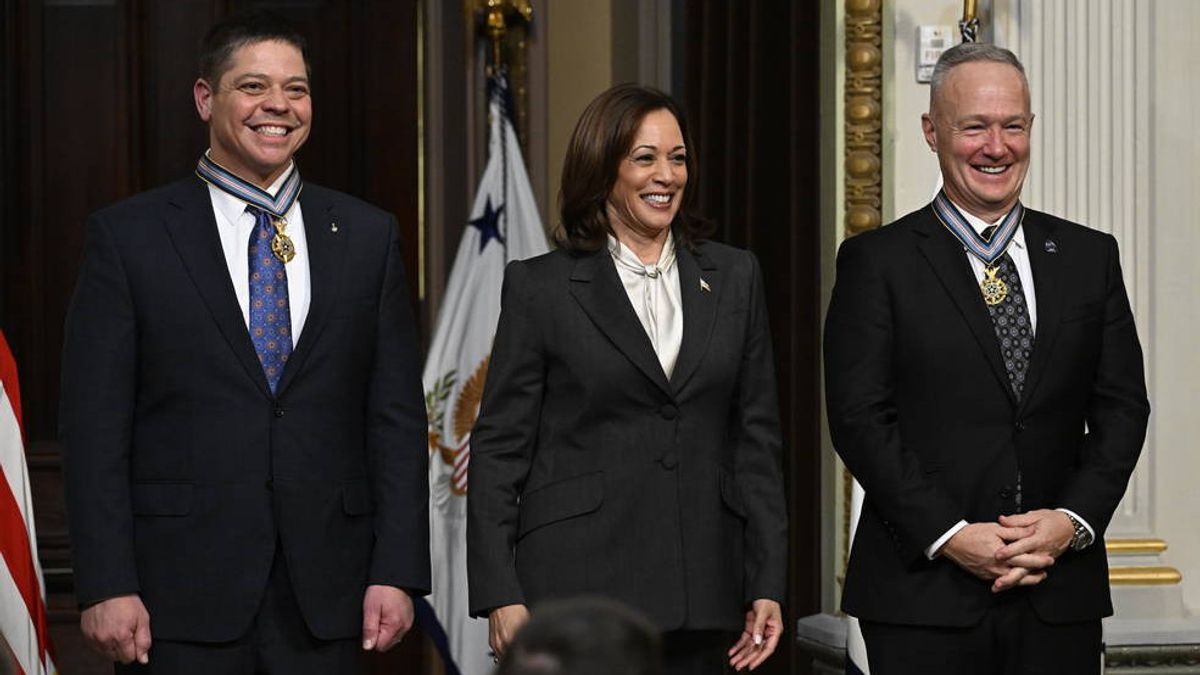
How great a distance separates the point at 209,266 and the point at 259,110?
26 centimetres

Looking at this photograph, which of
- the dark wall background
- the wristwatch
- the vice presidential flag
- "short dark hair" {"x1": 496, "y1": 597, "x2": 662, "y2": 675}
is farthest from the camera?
the dark wall background

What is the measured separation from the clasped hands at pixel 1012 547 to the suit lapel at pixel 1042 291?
0.19 meters

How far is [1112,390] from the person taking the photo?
3131 millimetres

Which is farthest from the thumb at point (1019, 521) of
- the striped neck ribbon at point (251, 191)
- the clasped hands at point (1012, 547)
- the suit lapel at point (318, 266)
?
the striped neck ribbon at point (251, 191)

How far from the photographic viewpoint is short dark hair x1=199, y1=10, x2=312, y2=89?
121 inches

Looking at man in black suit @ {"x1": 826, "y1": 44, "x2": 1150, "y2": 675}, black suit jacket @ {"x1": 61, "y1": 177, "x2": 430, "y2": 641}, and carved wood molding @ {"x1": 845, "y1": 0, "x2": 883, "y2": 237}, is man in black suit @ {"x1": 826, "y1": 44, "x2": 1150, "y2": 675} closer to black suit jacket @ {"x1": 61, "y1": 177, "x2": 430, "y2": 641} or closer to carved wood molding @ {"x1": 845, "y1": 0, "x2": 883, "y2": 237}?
black suit jacket @ {"x1": 61, "y1": 177, "x2": 430, "y2": 641}

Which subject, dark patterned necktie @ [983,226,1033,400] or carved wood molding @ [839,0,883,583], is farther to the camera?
carved wood molding @ [839,0,883,583]

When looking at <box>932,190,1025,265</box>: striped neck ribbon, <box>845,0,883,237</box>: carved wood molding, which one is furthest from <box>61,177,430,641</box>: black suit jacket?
<box>845,0,883,237</box>: carved wood molding

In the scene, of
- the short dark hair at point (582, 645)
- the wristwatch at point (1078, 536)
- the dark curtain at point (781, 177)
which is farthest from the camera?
the dark curtain at point (781, 177)

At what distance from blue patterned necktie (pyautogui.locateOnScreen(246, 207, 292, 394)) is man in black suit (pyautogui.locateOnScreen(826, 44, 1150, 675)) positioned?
2.88ft

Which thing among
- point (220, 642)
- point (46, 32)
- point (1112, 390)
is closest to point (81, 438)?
point (220, 642)

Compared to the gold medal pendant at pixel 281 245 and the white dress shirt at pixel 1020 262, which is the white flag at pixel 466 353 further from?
the white dress shirt at pixel 1020 262

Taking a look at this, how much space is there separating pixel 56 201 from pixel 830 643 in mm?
2270

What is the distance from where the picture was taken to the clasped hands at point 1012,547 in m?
2.97
